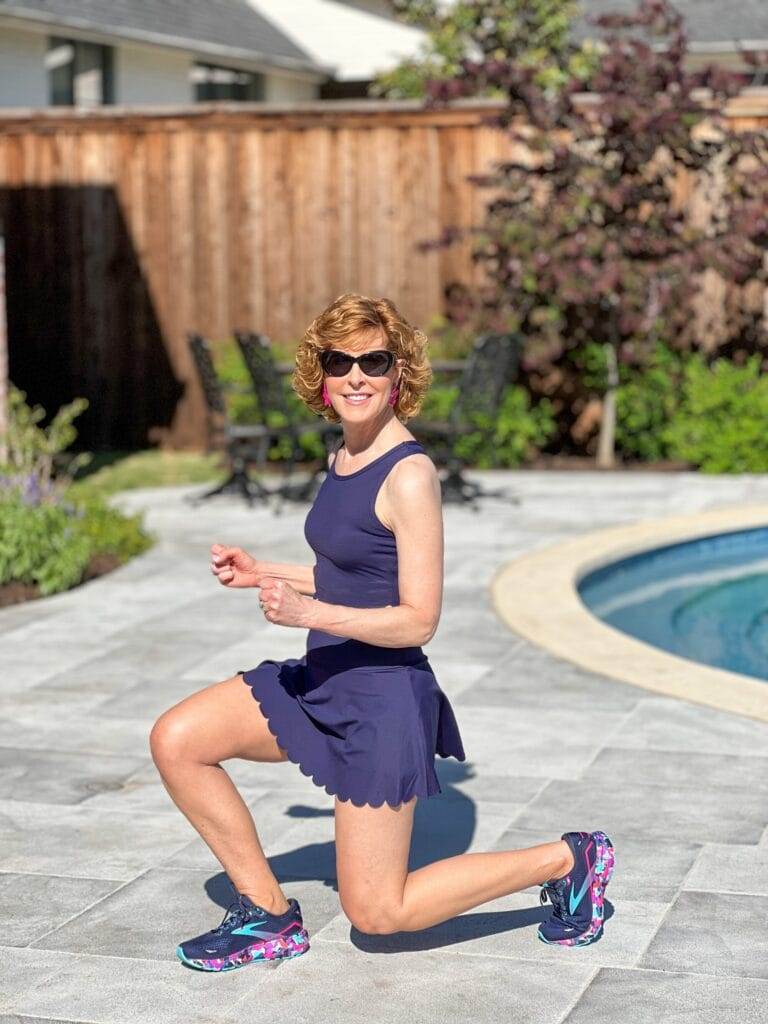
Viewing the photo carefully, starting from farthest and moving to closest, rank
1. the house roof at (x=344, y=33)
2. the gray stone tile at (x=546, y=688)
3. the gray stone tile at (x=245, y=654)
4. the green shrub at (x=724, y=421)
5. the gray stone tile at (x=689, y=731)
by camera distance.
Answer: the house roof at (x=344, y=33), the green shrub at (x=724, y=421), the gray stone tile at (x=245, y=654), the gray stone tile at (x=546, y=688), the gray stone tile at (x=689, y=731)

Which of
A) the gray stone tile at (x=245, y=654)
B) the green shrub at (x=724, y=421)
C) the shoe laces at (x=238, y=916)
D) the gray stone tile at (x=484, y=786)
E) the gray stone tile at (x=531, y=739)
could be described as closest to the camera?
the shoe laces at (x=238, y=916)

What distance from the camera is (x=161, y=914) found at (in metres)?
4.48

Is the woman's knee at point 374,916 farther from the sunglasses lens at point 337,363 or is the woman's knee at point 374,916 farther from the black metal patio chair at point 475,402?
the black metal patio chair at point 475,402

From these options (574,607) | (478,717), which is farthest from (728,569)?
(478,717)

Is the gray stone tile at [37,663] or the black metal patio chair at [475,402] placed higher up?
the black metal patio chair at [475,402]

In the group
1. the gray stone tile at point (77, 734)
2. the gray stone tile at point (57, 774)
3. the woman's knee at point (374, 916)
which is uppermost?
the woman's knee at point (374, 916)

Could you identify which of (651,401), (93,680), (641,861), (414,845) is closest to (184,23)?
(651,401)

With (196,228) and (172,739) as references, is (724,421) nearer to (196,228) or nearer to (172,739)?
(196,228)

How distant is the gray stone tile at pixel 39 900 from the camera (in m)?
4.36

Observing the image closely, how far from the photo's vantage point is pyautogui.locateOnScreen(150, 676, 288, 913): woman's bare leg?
408 centimetres

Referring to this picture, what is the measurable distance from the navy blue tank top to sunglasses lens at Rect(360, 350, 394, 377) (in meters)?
0.18

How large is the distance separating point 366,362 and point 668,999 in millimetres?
1610

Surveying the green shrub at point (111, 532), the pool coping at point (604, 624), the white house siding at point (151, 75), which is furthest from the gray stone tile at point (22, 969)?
the white house siding at point (151, 75)

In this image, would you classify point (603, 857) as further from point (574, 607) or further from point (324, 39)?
point (324, 39)
